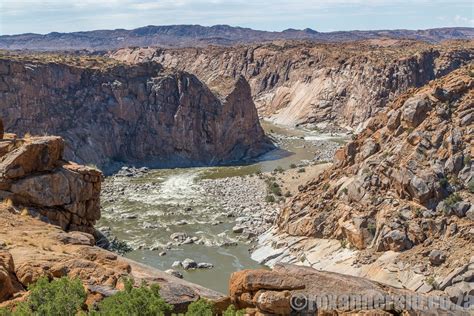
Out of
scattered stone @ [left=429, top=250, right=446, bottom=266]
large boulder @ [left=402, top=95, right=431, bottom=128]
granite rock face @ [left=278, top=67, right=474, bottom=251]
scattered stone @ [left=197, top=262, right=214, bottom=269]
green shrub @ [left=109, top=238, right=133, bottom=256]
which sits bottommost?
green shrub @ [left=109, top=238, right=133, bottom=256]

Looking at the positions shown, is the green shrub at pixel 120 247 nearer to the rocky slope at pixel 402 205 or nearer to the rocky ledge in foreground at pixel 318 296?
the rocky slope at pixel 402 205

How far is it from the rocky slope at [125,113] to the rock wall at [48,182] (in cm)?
3308

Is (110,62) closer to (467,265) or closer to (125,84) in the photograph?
(125,84)

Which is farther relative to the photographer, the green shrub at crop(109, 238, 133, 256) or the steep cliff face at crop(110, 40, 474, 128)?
the steep cliff face at crop(110, 40, 474, 128)

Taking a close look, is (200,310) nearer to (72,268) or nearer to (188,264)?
(72,268)

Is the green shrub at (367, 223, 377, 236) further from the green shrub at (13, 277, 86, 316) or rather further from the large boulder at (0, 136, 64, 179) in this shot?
the green shrub at (13, 277, 86, 316)

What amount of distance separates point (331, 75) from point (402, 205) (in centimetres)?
6679

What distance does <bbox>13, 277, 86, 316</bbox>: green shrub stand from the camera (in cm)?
1090

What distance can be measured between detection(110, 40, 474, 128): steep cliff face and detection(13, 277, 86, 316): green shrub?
239 ft

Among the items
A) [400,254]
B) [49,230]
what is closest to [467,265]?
[400,254]

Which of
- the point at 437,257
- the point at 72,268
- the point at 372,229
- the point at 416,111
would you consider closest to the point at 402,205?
the point at 372,229

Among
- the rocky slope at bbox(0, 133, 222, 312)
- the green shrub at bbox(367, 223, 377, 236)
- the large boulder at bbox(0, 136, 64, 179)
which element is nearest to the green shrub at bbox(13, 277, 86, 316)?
the rocky slope at bbox(0, 133, 222, 312)

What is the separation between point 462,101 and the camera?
3050 centimetres

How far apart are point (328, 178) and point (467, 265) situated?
40.4 feet
